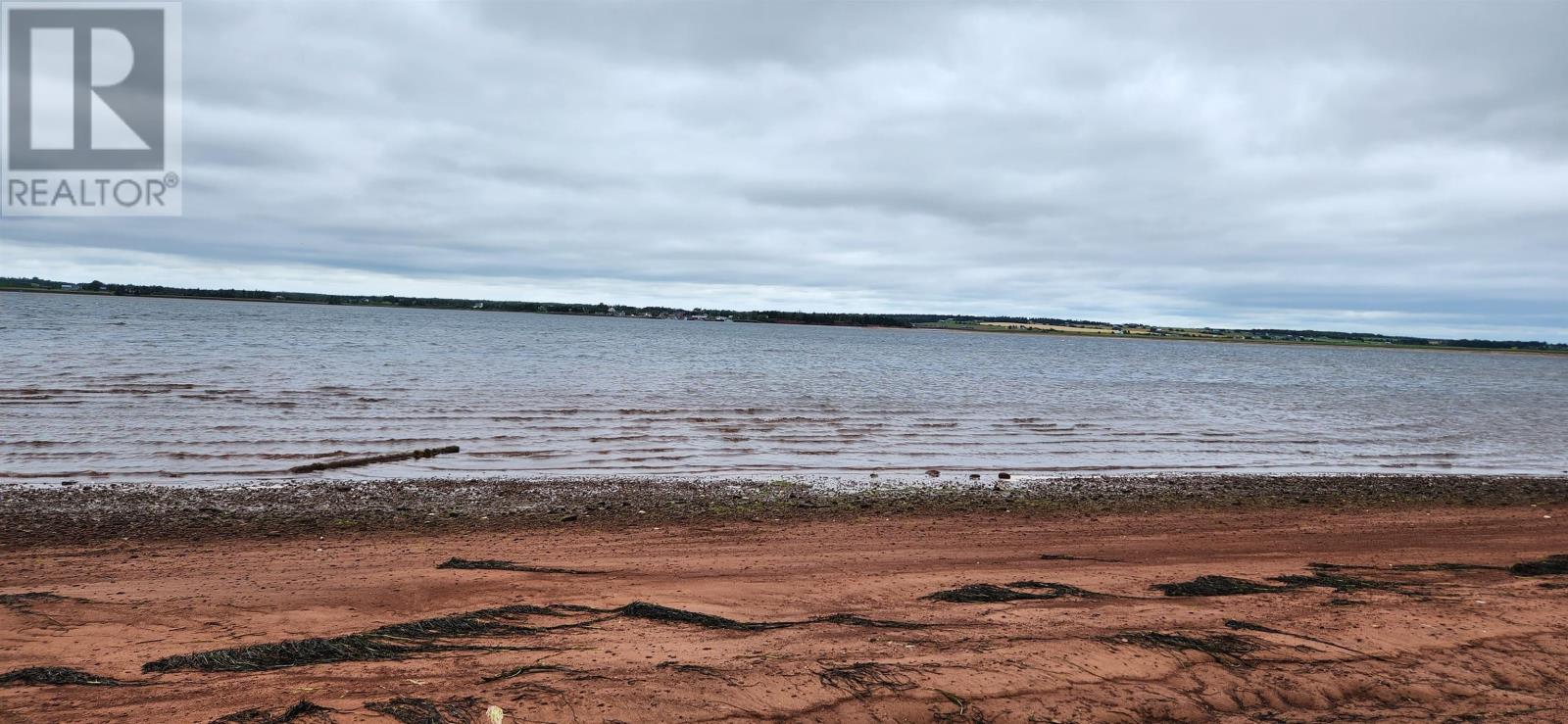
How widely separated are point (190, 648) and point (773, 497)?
27.5 ft

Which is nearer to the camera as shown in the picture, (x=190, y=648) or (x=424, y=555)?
(x=190, y=648)

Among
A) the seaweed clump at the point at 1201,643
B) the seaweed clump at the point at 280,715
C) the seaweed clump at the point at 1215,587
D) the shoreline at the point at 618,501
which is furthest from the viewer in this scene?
the shoreline at the point at 618,501

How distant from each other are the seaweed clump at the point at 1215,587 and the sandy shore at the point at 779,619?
0.68ft

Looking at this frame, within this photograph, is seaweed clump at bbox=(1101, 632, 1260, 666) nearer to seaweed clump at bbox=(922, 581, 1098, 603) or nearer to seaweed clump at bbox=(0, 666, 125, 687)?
seaweed clump at bbox=(922, 581, 1098, 603)

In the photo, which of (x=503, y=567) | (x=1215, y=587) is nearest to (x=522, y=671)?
(x=503, y=567)

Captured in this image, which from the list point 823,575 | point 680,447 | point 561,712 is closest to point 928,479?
point 680,447

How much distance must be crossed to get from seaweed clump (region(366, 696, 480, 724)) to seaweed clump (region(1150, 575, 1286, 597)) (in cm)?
583

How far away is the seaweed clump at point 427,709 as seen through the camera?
432cm

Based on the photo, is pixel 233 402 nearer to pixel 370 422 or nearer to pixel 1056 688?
pixel 370 422

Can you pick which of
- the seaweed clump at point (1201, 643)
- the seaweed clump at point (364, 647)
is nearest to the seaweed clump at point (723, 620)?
the seaweed clump at point (364, 647)

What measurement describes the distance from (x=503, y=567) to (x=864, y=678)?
477 centimetres

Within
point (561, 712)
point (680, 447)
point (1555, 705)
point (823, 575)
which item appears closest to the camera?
point (561, 712)

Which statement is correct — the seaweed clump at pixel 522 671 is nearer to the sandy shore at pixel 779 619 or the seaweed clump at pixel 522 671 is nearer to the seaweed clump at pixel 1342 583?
the sandy shore at pixel 779 619

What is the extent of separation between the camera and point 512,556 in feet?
29.0
